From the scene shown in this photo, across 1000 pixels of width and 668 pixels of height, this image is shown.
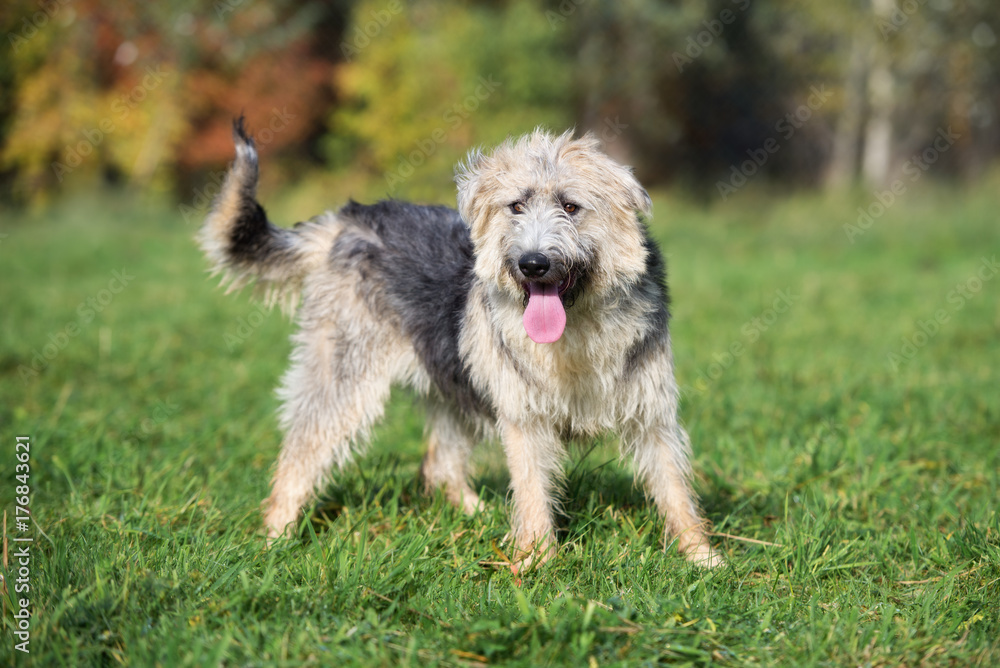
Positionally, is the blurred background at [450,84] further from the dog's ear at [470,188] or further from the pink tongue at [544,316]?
the pink tongue at [544,316]

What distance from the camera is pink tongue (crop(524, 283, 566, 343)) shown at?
334 cm

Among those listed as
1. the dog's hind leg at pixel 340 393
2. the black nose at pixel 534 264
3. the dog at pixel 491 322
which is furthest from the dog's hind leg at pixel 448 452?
the black nose at pixel 534 264

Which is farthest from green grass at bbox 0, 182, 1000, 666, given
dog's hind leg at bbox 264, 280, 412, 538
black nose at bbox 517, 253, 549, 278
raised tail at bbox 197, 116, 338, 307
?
black nose at bbox 517, 253, 549, 278

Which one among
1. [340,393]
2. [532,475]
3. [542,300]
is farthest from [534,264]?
[340,393]

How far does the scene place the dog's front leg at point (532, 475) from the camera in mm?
3654

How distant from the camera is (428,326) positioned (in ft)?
13.5

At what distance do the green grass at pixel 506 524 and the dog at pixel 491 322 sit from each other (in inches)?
10.0

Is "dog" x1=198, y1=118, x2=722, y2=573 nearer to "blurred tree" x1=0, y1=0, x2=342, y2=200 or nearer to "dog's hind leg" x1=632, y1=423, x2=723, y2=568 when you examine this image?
"dog's hind leg" x1=632, y1=423, x2=723, y2=568

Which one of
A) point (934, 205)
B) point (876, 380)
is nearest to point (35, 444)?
point (876, 380)

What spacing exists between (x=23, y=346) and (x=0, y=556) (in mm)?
4363

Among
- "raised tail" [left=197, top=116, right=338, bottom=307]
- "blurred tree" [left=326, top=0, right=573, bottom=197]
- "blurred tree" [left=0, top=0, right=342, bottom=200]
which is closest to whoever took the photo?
"raised tail" [left=197, top=116, right=338, bottom=307]

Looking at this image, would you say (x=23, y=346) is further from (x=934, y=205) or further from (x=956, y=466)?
(x=934, y=205)

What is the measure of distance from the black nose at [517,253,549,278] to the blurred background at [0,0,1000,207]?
526 inches

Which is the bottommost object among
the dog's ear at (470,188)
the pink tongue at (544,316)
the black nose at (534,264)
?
the pink tongue at (544,316)
